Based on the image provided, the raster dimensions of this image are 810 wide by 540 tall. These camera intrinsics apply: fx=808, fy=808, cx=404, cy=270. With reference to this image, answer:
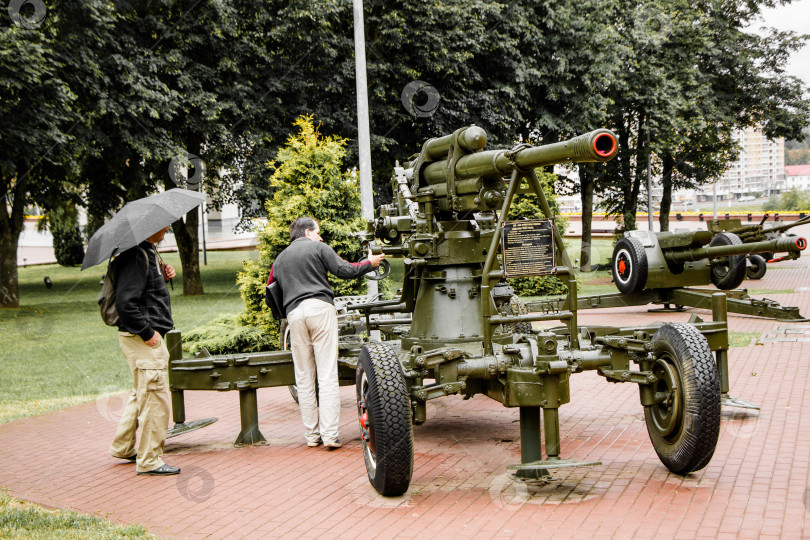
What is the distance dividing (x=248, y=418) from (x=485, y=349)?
95.5 inches

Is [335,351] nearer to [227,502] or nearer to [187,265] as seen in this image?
[227,502]

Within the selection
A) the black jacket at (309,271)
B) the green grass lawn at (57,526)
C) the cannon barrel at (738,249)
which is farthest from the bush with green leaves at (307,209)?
the green grass lawn at (57,526)

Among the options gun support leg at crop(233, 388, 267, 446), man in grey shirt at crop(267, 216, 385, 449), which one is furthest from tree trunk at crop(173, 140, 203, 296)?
man in grey shirt at crop(267, 216, 385, 449)

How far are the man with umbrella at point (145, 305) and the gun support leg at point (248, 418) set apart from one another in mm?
884

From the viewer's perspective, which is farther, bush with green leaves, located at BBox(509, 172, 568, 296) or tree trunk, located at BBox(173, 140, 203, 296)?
tree trunk, located at BBox(173, 140, 203, 296)

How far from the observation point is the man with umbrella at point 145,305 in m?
6.20

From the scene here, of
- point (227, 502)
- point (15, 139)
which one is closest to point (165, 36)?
point (15, 139)

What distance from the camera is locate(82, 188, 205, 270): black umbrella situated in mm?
6000

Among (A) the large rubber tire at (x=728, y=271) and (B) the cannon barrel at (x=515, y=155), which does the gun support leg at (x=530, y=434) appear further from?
(A) the large rubber tire at (x=728, y=271)

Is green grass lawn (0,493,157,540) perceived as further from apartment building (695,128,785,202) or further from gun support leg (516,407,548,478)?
apartment building (695,128,785,202)

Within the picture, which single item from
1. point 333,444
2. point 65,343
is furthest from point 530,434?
point 65,343

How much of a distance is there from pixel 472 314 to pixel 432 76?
1686 cm

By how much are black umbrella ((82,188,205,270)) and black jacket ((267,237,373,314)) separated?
39.0 inches

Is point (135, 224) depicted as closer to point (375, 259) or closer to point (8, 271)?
point (375, 259)
